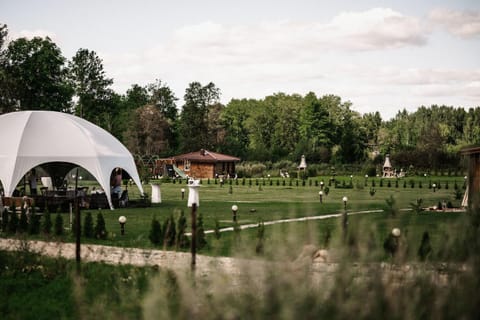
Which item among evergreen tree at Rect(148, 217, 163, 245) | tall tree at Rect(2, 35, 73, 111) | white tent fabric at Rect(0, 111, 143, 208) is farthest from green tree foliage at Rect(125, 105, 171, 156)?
evergreen tree at Rect(148, 217, 163, 245)

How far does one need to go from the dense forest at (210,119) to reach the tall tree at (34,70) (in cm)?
8

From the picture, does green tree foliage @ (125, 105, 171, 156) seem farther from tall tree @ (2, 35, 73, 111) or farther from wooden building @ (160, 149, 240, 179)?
tall tree @ (2, 35, 73, 111)

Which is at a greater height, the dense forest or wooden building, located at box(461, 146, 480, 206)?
the dense forest

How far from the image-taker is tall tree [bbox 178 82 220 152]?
247 feet

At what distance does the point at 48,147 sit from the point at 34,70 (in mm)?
28888

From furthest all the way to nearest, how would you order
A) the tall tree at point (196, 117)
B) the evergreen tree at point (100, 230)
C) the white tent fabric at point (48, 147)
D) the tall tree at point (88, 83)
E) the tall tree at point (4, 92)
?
1. the tall tree at point (196, 117)
2. the tall tree at point (88, 83)
3. the tall tree at point (4, 92)
4. the white tent fabric at point (48, 147)
5. the evergreen tree at point (100, 230)

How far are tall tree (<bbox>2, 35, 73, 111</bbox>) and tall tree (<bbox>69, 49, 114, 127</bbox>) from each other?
15.6 meters

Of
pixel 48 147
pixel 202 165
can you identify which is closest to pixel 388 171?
pixel 202 165

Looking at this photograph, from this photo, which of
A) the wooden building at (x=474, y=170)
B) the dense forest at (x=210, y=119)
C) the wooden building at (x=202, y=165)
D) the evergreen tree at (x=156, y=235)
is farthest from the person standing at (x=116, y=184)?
the wooden building at (x=202, y=165)

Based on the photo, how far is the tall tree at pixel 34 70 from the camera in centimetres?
4956

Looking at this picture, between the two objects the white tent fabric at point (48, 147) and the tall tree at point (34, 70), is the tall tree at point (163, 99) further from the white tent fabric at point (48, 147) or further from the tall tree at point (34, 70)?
the white tent fabric at point (48, 147)

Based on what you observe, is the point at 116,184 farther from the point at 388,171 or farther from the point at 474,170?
the point at 388,171

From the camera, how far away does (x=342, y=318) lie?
14.0 feet

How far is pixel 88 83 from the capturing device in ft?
225
